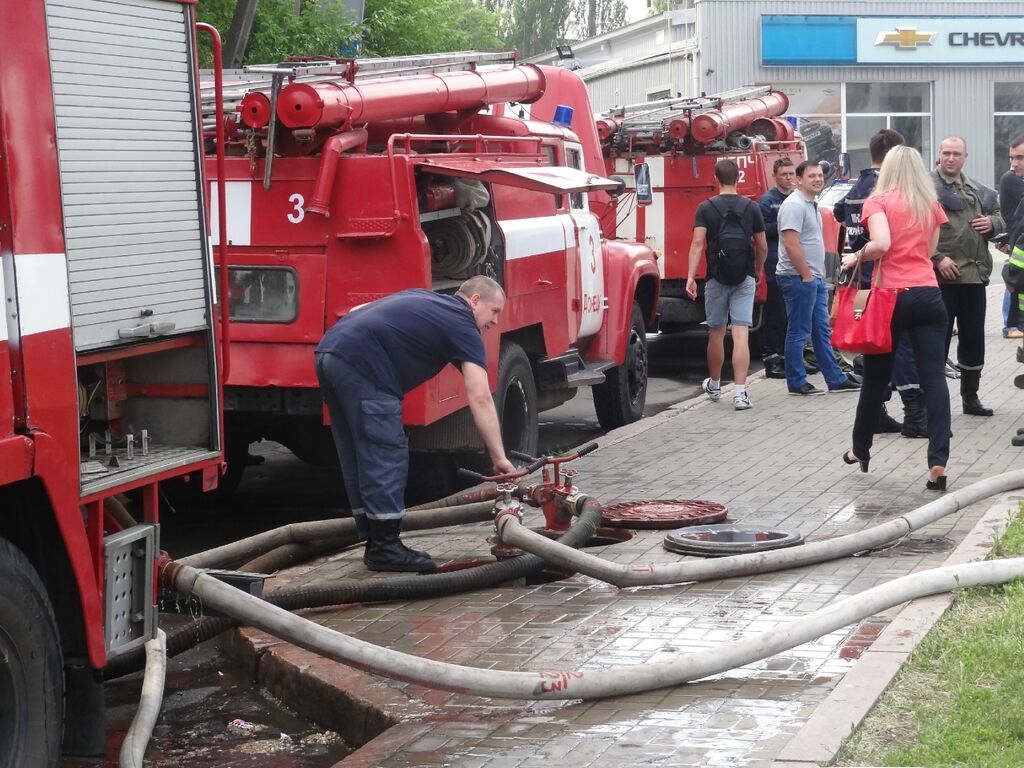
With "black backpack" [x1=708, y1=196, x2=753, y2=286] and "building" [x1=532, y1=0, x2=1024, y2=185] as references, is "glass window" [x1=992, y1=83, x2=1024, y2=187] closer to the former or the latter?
"building" [x1=532, y1=0, x2=1024, y2=185]

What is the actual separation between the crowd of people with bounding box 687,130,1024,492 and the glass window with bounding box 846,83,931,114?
2320 cm

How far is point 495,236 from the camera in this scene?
32.2 feet

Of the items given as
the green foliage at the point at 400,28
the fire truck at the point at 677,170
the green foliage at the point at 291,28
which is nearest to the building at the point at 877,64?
the green foliage at the point at 400,28

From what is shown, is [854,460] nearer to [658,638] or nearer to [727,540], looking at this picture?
[727,540]

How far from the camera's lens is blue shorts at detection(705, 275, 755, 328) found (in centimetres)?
1309

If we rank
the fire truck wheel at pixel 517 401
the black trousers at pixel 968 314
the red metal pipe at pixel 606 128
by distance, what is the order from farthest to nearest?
the red metal pipe at pixel 606 128 → the black trousers at pixel 968 314 → the fire truck wheel at pixel 517 401

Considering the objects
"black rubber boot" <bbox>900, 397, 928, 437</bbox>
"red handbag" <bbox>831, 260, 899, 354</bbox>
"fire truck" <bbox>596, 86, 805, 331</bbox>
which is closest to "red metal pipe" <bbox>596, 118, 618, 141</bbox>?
"fire truck" <bbox>596, 86, 805, 331</bbox>

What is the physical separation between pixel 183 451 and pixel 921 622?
293 centimetres

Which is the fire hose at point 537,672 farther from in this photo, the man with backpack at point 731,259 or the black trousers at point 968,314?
the man with backpack at point 731,259

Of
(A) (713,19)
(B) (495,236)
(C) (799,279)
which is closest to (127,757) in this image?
(B) (495,236)

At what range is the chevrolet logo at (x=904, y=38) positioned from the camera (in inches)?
1506

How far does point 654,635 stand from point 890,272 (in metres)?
3.61

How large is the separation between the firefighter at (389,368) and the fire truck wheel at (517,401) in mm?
2252

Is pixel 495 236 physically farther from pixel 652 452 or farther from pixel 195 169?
pixel 195 169
